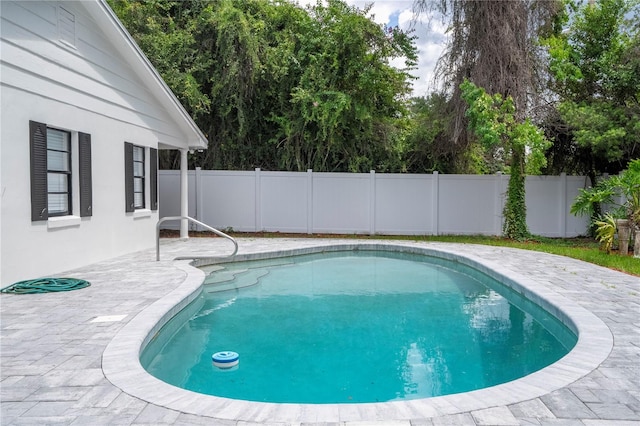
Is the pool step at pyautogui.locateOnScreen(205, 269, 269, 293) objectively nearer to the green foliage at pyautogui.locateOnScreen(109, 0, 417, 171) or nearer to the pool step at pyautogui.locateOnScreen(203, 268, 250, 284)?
the pool step at pyautogui.locateOnScreen(203, 268, 250, 284)

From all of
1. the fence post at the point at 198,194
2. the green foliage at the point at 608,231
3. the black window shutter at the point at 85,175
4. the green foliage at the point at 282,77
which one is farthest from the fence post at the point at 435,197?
the black window shutter at the point at 85,175

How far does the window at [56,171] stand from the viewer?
20.9 feet

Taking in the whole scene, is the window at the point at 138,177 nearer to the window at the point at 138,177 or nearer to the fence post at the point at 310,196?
the window at the point at 138,177

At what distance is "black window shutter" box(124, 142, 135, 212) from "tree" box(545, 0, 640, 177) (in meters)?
10.5

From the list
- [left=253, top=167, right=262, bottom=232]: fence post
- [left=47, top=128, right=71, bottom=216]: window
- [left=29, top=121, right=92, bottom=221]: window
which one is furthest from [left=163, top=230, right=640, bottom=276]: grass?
[left=47, top=128, right=71, bottom=216]: window

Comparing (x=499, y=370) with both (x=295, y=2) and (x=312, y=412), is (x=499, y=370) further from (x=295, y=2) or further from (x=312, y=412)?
(x=295, y=2)

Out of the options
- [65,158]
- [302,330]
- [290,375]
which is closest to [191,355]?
[290,375]

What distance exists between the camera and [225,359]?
4305 millimetres

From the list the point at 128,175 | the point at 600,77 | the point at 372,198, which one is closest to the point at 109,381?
the point at 128,175

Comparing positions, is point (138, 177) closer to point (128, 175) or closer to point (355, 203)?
point (128, 175)

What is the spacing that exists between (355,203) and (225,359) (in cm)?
990

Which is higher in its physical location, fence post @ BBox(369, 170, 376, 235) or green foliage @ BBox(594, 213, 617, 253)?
fence post @ BBox(369, 170, 376, 235)

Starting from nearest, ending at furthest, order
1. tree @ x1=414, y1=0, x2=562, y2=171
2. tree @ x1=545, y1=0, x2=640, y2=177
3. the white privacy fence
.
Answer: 1. tree @ x1=545, y1=0, x2=640, y2=177
2. tree @ x1=414, y1=0, x2=562, y2=171
3. the white privacy fence

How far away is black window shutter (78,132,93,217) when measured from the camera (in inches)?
297
